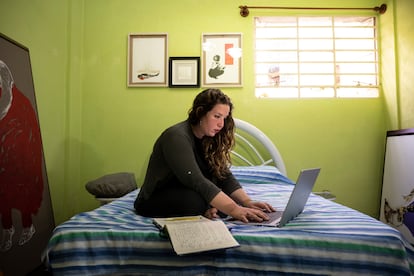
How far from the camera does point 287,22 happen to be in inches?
111

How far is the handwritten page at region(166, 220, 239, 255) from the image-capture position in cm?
90

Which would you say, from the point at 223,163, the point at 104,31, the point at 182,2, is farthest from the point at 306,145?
the point at 104,31

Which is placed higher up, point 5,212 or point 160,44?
point 160,44

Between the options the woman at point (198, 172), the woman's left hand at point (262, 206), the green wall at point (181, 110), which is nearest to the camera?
the woman at point (198, 172)

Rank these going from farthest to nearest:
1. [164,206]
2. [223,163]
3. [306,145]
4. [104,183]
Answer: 1. [306,145]
2. [104,183]
3. [223,163]
4. [164,206]

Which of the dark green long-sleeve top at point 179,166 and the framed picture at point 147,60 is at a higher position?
the framed picture at point 147,60

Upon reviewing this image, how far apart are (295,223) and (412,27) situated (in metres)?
2.13

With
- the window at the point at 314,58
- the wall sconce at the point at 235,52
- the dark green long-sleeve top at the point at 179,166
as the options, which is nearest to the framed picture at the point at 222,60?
the wall sconce at the point at 235,52

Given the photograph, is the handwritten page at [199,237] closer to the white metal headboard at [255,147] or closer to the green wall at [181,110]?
the white metal headboard at [255,147]

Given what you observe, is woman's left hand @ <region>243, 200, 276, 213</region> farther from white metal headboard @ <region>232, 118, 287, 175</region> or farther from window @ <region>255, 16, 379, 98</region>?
window @ <region>255, 16, 379, 98</region>

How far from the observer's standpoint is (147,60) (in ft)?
9.11

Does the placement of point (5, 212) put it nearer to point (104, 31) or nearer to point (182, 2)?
point (104, 31)

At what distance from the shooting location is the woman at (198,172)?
3.98ft

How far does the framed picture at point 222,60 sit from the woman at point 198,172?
1.21 meters
